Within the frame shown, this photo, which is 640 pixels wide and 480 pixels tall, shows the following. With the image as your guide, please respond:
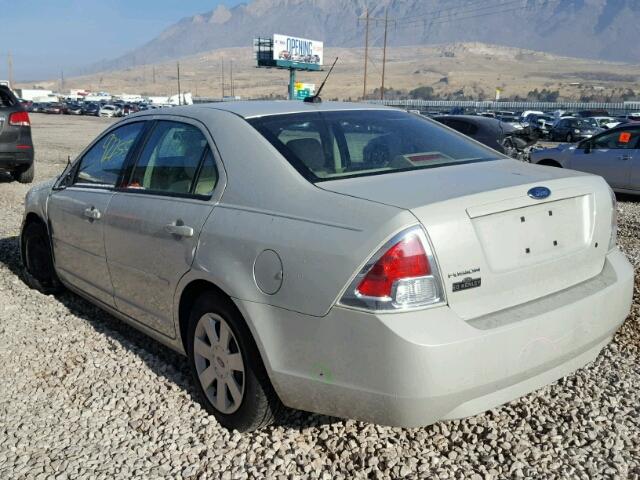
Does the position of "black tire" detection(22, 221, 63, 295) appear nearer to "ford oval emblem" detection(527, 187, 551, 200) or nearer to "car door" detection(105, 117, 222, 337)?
"car door" detection(105, 117, 222, 337)

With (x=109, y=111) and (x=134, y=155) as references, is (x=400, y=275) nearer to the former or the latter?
(x=134, y=155)

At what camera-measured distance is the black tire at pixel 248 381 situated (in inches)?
118

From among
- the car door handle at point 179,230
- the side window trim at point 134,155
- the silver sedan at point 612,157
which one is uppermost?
the side window trim at point 134,155

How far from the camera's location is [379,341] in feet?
8.20

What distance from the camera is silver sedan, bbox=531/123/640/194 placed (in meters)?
11.2

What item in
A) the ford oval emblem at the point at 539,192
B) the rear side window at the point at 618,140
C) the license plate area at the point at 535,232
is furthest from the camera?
the rear side window at the point at 618,140

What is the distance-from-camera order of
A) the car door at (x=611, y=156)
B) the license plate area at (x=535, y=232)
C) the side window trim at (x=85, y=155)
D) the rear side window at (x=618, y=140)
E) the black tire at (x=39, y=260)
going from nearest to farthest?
the license plate area at (x=535, y=232) < the side window trim at (x=85, y=155) < the black tire at (x=39, y=260) < the car door at (x=611, y=156) < the rear side window at (x=618, y=140)

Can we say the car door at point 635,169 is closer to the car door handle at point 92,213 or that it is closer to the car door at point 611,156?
the car door at point 611,156

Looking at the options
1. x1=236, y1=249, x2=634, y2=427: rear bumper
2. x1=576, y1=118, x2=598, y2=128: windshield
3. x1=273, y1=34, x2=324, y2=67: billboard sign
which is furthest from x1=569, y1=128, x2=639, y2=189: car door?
x1=273, y1=34, x2=324, y2=67: billboard sign

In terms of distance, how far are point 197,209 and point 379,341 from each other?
131cm

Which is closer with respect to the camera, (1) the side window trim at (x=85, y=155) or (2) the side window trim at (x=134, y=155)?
(2) the side window trim at (x=134, y=155)

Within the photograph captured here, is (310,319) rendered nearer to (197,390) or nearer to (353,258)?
(353,258)

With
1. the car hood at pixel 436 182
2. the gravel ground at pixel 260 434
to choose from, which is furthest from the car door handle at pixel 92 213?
the car hood at pixel 436 182

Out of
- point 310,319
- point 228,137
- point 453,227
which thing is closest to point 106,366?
point 228,137
